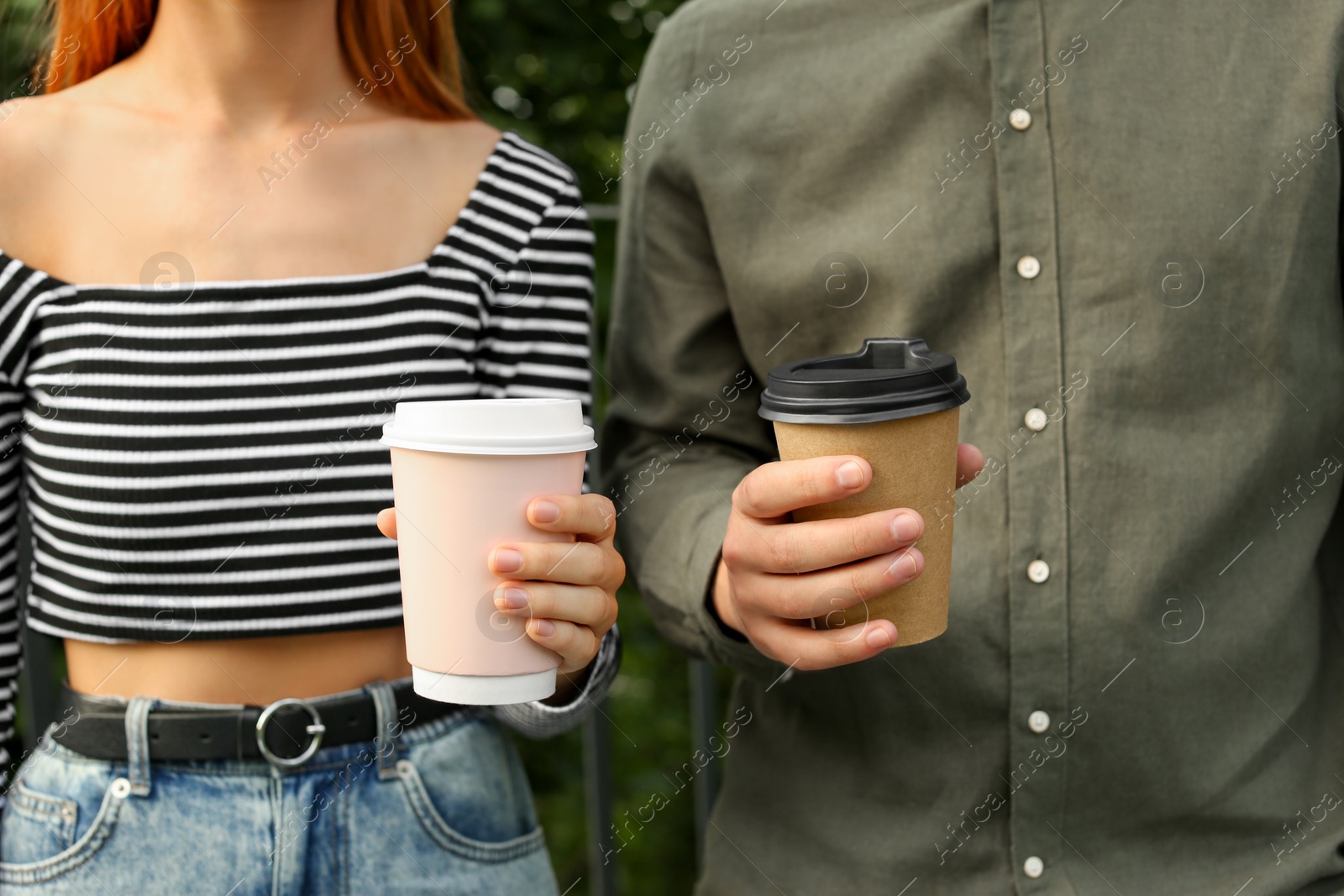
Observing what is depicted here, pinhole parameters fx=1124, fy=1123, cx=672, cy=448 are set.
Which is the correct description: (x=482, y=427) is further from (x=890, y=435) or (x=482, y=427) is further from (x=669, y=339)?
(x=669, y=339)

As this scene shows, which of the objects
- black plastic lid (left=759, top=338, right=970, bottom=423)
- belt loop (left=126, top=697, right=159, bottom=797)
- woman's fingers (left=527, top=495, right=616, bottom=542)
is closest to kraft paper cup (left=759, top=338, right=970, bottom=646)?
black plastic lid (left=759, top=338, right=970, bottom=423)

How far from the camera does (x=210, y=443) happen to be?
1.33m

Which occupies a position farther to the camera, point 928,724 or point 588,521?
point 928,724

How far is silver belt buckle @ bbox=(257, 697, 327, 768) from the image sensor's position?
4.19 feet

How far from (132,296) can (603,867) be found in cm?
155

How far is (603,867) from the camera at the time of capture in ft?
7.70

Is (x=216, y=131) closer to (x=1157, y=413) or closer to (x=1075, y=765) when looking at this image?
(x=1157, y=413)

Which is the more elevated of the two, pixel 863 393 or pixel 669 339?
pixel 863 393

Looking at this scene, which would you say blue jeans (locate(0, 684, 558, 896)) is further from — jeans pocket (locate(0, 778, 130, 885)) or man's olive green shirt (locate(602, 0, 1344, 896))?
man's olive green shirt (locate(602, 0, 1344, 896))

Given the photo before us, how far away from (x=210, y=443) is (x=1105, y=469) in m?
1.10

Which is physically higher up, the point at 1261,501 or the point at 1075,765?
the point at 1261,501

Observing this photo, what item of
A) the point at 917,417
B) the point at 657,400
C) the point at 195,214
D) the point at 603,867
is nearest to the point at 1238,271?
the point at 917,417

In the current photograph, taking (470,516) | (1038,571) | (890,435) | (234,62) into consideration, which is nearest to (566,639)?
(470,516)

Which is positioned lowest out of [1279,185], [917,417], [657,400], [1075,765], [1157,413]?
[1075,765]
